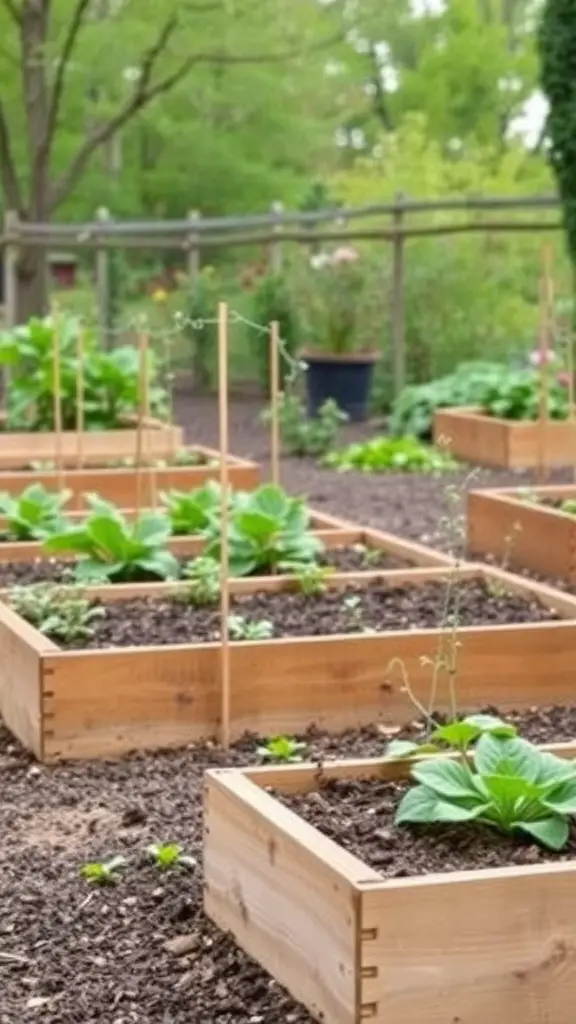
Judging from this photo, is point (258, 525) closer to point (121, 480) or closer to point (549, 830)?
point (121, 480)

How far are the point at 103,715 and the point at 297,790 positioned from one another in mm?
1295

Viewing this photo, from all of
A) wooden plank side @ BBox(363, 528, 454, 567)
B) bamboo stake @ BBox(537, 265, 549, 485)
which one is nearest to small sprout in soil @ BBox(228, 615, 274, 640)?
wooden plank side @ BBox(363, 528, 454, 567)

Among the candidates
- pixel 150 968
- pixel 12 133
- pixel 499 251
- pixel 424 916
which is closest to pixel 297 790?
pixel 150 968

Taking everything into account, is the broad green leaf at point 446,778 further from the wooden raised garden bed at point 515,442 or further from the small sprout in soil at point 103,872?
the wooden raised garden bed at point 515,442

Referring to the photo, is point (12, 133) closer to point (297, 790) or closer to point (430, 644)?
point (430, 644)

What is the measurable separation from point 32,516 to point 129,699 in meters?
1.85

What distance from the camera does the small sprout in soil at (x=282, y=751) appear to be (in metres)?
4.39

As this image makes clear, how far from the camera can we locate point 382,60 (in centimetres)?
2508

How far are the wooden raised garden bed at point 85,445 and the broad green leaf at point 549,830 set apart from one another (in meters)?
5.63

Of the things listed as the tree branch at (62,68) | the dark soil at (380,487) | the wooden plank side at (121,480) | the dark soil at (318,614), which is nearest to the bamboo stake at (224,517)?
the dark soil at (318,614)

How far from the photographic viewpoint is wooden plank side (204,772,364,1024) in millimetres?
2992

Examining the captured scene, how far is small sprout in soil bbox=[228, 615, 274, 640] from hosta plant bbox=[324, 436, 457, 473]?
599cm

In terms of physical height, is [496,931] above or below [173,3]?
below

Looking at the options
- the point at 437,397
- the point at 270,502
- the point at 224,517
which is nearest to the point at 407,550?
the point at 270,502
